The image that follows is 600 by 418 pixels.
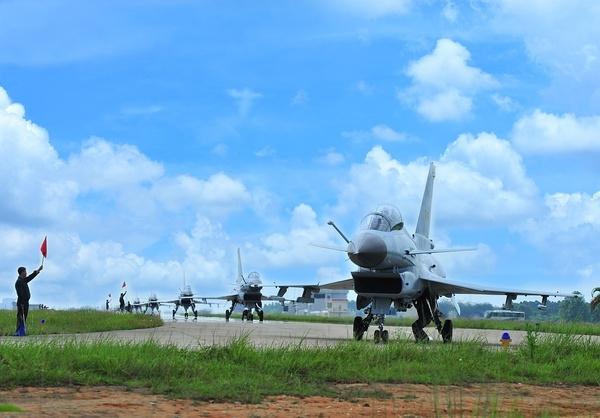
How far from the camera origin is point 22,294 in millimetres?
19375

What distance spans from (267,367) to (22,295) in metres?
11.0

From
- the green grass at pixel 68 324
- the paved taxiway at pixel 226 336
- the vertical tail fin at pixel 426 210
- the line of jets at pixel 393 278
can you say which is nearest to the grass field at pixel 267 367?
the paved taxiway at pixel 226 336

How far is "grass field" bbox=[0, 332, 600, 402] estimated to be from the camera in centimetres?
880

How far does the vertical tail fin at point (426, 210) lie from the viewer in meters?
27.3

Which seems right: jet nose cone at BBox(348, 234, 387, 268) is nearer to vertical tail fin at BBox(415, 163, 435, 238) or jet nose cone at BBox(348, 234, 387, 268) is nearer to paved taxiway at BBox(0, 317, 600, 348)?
paved taxiway at BBox(0, 317, 600, 348)

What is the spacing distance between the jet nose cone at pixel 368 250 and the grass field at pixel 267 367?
19.9ft

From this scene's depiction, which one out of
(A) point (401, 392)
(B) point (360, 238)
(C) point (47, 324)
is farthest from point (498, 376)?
(C) point (47, 324)

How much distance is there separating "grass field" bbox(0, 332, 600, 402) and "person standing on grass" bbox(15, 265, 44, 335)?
28.5 ft

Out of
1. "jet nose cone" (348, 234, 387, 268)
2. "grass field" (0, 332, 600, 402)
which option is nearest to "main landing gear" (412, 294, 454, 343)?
"jet nose cone" (348, 234, 387, 268)

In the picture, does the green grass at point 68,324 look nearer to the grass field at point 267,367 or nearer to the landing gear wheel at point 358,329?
the landing gear wheel at point 358,329

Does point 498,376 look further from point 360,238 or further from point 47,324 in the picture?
point 47,324

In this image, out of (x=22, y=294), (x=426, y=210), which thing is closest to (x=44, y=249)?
(x=22, y=294)

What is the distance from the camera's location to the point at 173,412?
732 centimetres

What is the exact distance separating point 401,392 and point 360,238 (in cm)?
1074
